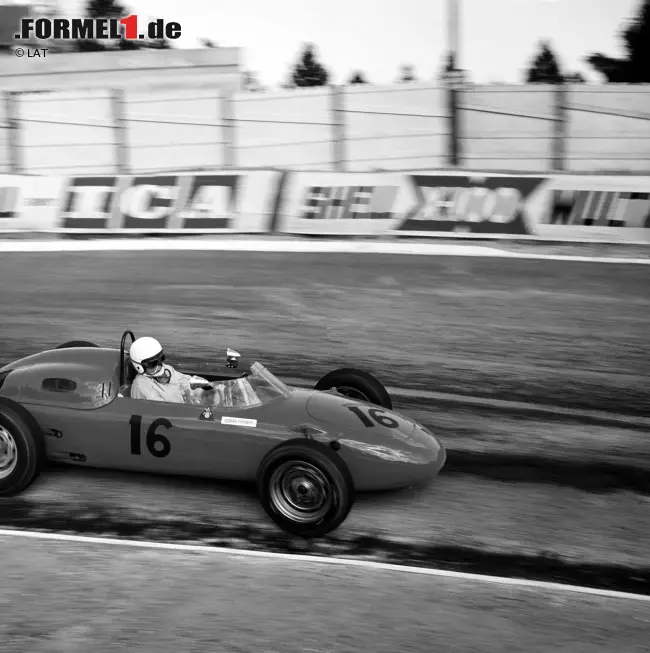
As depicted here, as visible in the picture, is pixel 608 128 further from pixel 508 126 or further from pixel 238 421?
pixel 238 421

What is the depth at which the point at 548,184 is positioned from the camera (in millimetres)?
13242

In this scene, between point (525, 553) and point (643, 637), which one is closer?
point (643, 637)

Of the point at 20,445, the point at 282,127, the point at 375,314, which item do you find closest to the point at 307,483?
the point at 20,445

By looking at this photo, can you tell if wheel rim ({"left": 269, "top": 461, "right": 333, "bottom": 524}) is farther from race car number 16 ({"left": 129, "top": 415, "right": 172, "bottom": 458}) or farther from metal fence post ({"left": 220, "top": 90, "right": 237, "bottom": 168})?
metal fence post ({"left": 220, "top": 90, "right": 237, "bottom": 168})

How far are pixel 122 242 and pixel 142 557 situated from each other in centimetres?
941

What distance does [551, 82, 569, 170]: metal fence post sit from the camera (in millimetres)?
15383

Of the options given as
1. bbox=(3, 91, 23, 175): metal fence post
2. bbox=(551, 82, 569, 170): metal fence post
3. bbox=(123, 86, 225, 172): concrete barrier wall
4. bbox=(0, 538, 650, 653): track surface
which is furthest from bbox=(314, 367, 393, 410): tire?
bbox=(3, 91, 23, 175): metal fence post

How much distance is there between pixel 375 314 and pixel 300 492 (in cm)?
568

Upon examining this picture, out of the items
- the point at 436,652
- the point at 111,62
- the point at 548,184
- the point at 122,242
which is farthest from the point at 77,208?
the point at 111,62

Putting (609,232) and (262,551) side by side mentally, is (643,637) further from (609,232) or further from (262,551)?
(609,232)

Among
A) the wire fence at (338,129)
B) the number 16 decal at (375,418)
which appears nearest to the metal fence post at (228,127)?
the wire fence at (338,129)

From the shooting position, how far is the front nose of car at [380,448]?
19.5 feet

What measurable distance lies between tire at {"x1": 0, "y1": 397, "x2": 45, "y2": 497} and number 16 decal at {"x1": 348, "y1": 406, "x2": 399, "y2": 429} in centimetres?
225

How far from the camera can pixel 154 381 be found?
6426mm
